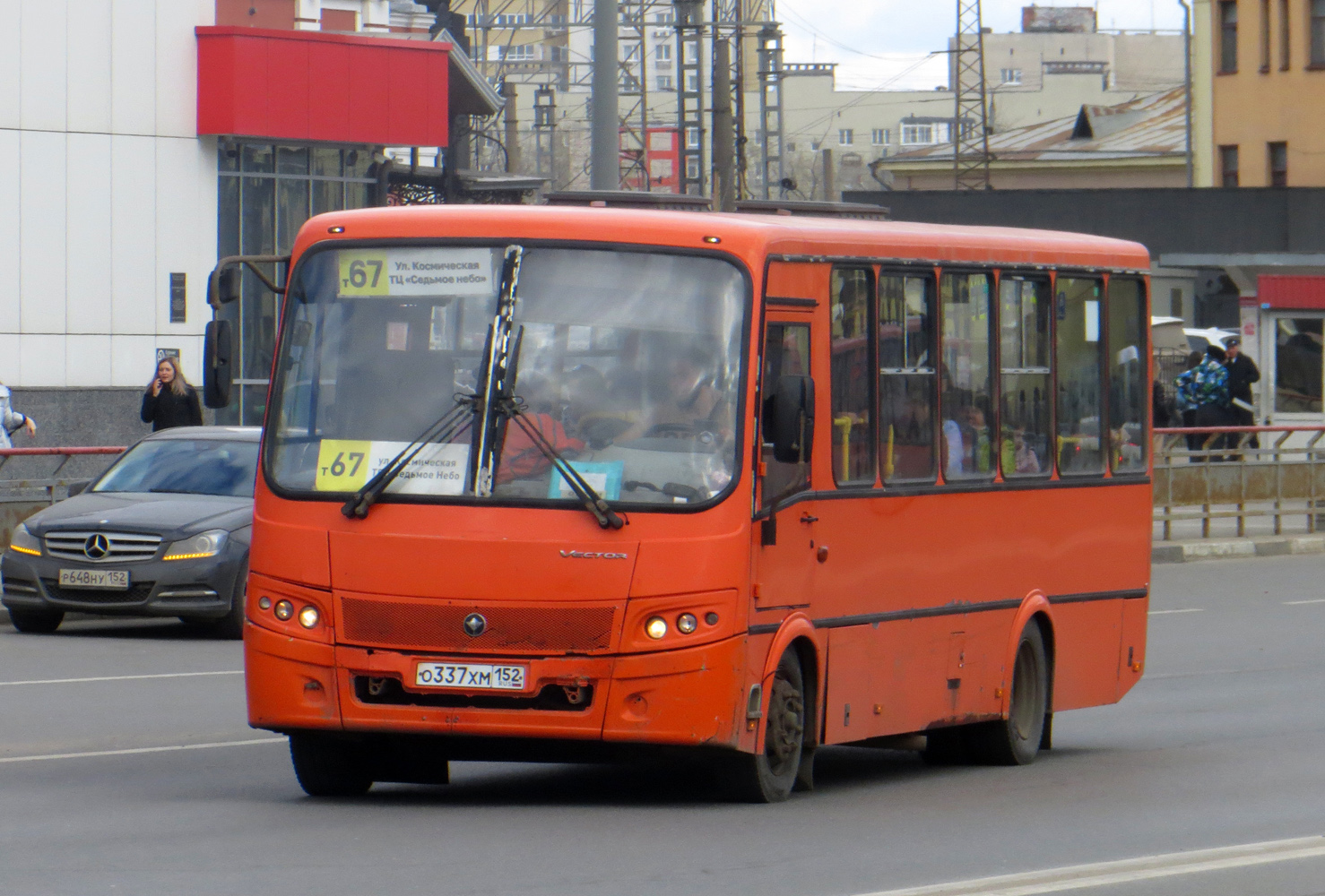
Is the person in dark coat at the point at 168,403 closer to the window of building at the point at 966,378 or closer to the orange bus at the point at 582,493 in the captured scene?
the window of building at the point at 966,378

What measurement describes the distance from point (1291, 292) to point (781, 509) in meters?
25.7

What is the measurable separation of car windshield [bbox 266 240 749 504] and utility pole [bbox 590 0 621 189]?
897cm

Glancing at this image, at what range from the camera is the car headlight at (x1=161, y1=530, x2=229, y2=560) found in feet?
57.6

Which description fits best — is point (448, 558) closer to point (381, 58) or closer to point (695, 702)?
point (695, 702)

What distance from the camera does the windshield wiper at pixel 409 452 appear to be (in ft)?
29.7

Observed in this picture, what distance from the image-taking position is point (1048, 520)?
38.7 ft

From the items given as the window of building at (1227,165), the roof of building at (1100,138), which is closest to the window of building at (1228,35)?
the window of building at (1227,165)

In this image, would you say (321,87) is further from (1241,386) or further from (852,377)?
(852,377)

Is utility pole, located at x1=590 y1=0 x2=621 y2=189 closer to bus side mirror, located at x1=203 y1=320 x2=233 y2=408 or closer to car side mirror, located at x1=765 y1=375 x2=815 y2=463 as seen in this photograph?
bus side mirror, located at x1=203 y1=320 x2=233 y2=408

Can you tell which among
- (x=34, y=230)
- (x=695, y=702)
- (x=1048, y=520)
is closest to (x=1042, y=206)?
(x=34, y=230)

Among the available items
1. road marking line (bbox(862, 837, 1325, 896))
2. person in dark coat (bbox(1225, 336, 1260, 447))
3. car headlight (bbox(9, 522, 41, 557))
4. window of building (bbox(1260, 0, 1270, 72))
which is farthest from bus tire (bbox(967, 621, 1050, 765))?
window of building (bbox(1260, 0, 1270, 72))

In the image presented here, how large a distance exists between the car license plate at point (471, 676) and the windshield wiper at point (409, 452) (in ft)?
2.01

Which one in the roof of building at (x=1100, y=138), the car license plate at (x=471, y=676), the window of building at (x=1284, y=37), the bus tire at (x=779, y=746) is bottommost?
the bus tire at (x=779, y=746)

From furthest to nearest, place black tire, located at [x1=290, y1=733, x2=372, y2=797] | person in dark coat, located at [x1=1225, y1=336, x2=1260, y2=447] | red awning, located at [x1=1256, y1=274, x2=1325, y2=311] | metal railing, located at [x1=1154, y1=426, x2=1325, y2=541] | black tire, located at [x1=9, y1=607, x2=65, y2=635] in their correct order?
red awning, located at [x1=1256, y1=274, x2=1325, y2=311] < person in dark coat, located at [x1=1225, y1=336, x2=1260, y2=447] < metal railing, located at [x1=1154, y1=426, x2=1325, y2=541] < black tire, located at [x1=9, y1=607, x2=65, y2=635] < black tire, located at [x1=290, y1=733, x2=372, y2=797]
